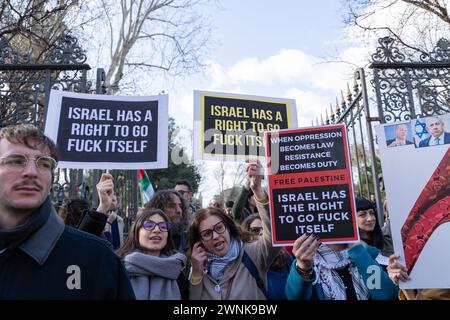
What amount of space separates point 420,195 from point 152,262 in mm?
2111

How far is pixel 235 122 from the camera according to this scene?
14.7ft

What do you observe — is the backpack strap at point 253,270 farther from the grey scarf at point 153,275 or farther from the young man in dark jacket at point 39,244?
the young man in dark jacket at point 39,244

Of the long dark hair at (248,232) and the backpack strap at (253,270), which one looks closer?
the backpack strap at (253,270)

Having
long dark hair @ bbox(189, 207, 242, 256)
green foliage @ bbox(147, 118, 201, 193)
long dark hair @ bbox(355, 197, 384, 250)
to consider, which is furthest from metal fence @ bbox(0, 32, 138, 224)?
green foliage @ bbox(147, 118, 201, 193)

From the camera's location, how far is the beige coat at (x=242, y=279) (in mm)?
2633

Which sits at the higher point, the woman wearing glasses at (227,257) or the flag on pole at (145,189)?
the flag on pole at (145,189)

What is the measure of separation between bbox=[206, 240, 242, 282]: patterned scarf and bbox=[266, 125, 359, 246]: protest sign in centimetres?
35

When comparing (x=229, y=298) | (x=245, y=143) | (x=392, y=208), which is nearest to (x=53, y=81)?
(x=245, y=143)

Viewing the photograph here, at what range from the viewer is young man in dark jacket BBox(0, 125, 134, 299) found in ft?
5.11

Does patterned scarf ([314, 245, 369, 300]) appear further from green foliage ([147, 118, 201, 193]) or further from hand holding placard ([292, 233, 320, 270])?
green foliage ([147, 118, 201, 193])

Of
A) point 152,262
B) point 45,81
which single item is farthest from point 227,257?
point 45,81

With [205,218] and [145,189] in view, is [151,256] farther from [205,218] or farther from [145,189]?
[145,189]

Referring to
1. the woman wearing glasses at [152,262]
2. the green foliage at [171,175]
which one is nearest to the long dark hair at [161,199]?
the woman wearing glasses at [152,262]

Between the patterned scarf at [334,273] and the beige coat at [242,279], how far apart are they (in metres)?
0.34
